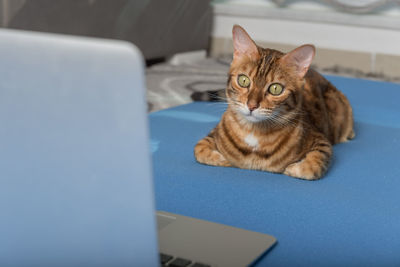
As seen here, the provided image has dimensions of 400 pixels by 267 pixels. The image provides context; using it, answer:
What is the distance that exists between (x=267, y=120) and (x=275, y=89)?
0.09 meters

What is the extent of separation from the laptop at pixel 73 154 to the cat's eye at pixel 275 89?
0.98 m

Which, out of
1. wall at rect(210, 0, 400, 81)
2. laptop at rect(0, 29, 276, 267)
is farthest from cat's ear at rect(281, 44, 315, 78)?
wall at rect(210, 0, 400, 81)

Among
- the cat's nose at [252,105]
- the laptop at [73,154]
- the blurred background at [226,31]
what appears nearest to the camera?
the laptop at [73,154]

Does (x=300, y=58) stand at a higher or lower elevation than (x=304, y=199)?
higher

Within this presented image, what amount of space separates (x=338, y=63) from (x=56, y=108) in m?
3.70

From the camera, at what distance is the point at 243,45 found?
55.3 inches

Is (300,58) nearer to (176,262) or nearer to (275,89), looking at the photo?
(275,89)

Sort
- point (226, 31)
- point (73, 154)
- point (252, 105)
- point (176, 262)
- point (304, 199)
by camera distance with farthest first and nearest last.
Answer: point (226, 31) → point (252, 105) → point (304, 199) → point (176, 262) → point (73, 154)

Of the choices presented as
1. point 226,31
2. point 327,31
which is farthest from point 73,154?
point 226,31

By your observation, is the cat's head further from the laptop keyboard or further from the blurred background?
the blurred background

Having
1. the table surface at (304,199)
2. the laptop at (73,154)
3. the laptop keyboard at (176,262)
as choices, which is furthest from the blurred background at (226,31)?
the laptop at (73,154)

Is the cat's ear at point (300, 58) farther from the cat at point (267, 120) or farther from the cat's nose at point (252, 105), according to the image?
the cat's nose at point (252, 105)

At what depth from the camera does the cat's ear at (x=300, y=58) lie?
1354 millimetres

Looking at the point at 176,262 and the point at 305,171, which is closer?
the point at 176,262
